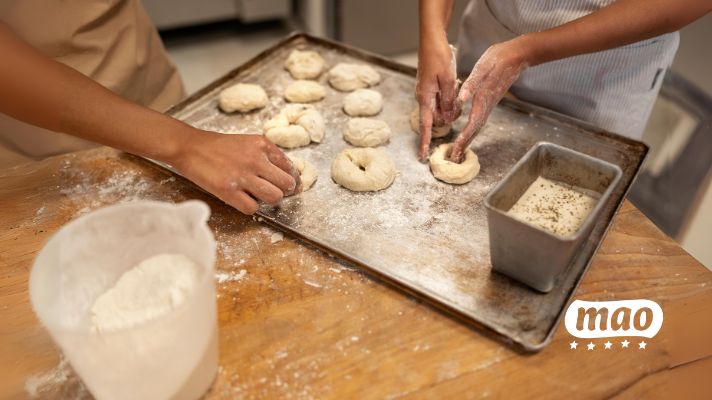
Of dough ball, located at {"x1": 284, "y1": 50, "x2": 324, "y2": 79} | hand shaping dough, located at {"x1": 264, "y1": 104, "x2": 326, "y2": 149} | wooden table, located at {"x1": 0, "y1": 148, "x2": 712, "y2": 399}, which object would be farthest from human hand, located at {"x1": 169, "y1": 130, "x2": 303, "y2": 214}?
dough ball, located at {"x1": 284, "y1": 50, "x2": 324, "y2": 79}

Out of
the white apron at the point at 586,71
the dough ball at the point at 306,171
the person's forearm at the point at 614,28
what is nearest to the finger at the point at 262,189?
the dough ball at the point at 306,171

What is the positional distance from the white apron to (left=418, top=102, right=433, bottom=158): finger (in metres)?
0.49

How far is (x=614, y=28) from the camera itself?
1.25 meters

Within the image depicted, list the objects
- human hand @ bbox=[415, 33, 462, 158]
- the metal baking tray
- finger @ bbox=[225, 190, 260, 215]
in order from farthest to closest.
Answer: human hand @ bbox=[415, 33, 462, 158]
finger @ bbox=[225, 190, 260, 215]
the metal baking tray

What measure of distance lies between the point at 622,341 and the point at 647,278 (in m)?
0.21

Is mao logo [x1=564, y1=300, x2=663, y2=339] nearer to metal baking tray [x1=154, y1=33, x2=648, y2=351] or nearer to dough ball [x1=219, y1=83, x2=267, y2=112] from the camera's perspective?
metal baking tray [x1=154, y1=33, x2=648, y2=351]

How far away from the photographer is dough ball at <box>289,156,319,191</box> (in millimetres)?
1326

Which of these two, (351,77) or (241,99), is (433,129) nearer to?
(351,77)

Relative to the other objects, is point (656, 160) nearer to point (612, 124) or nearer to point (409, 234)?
point (612, 124)

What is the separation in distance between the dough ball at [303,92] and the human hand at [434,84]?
Result: 422mm

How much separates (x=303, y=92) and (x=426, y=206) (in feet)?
2.32

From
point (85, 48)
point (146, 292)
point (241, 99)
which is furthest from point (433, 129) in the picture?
point (85, 48)

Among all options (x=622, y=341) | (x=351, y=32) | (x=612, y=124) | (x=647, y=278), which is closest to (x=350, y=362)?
(x=622, y=341)

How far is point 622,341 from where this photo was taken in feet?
3.09
